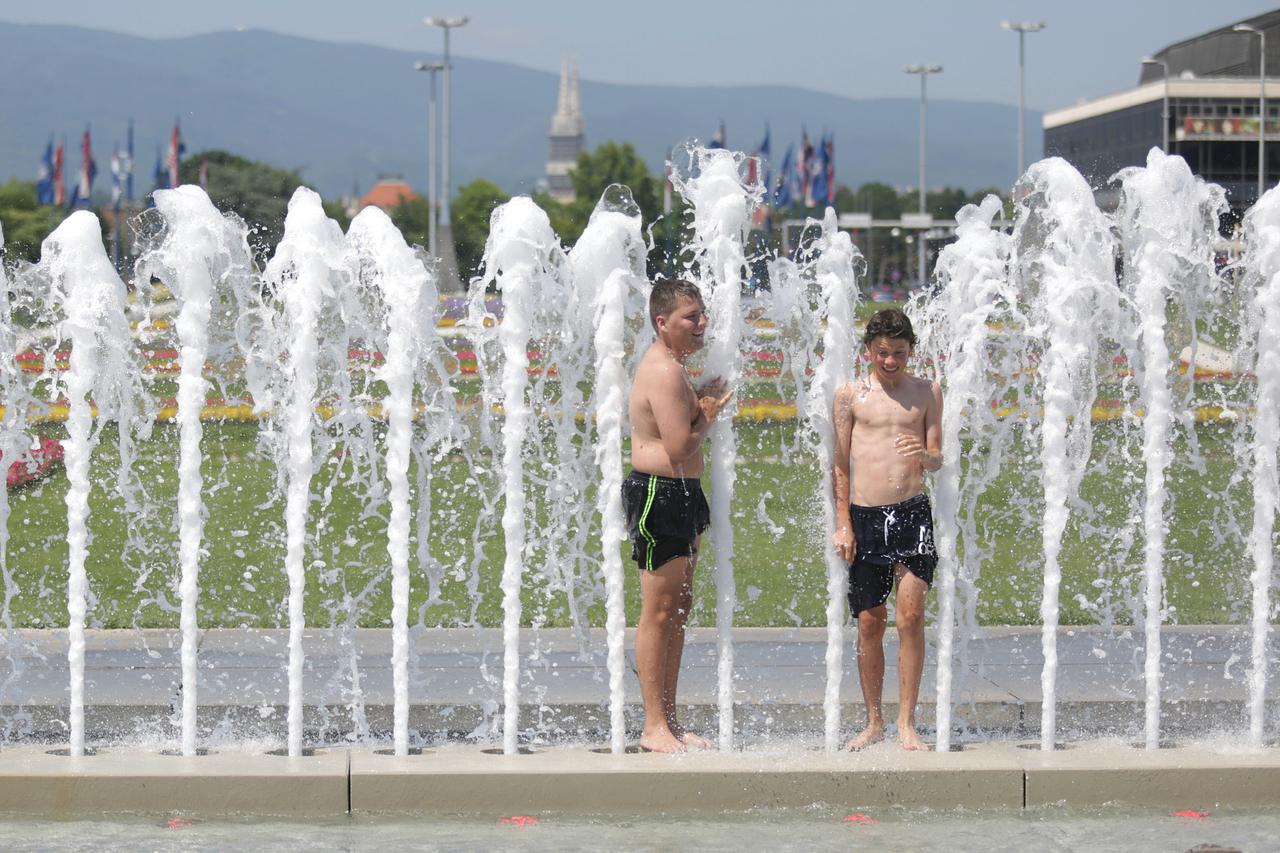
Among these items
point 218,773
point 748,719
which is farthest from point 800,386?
point 218,773

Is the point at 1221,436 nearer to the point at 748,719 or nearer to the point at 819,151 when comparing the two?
the point at 748,719

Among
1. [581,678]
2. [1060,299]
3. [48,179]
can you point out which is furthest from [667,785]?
[48,179]

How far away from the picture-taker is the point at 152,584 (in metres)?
10.7

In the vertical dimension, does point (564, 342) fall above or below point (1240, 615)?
above

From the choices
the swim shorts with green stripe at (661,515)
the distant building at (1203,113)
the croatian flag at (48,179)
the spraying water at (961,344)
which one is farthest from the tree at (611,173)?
the swim shorts with green stripe at (661,515)

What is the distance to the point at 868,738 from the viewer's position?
620cm

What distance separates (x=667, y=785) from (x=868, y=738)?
0.91m

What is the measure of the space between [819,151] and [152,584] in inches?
2849

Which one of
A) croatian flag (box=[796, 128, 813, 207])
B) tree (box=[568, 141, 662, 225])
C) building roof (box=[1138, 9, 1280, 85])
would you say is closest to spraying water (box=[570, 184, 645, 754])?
croatian flag (box=[796, 128, 813, 207])

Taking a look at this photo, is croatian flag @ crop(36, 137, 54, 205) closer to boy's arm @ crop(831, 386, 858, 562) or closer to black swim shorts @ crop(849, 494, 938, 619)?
boy's arm @ crop(831, 386, 858, 562)

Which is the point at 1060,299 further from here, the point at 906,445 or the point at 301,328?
the point at 301,328

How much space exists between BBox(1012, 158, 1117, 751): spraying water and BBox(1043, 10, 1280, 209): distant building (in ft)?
291

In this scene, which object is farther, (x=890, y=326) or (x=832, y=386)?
(x=832, y=386)

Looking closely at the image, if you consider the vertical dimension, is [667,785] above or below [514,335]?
below
